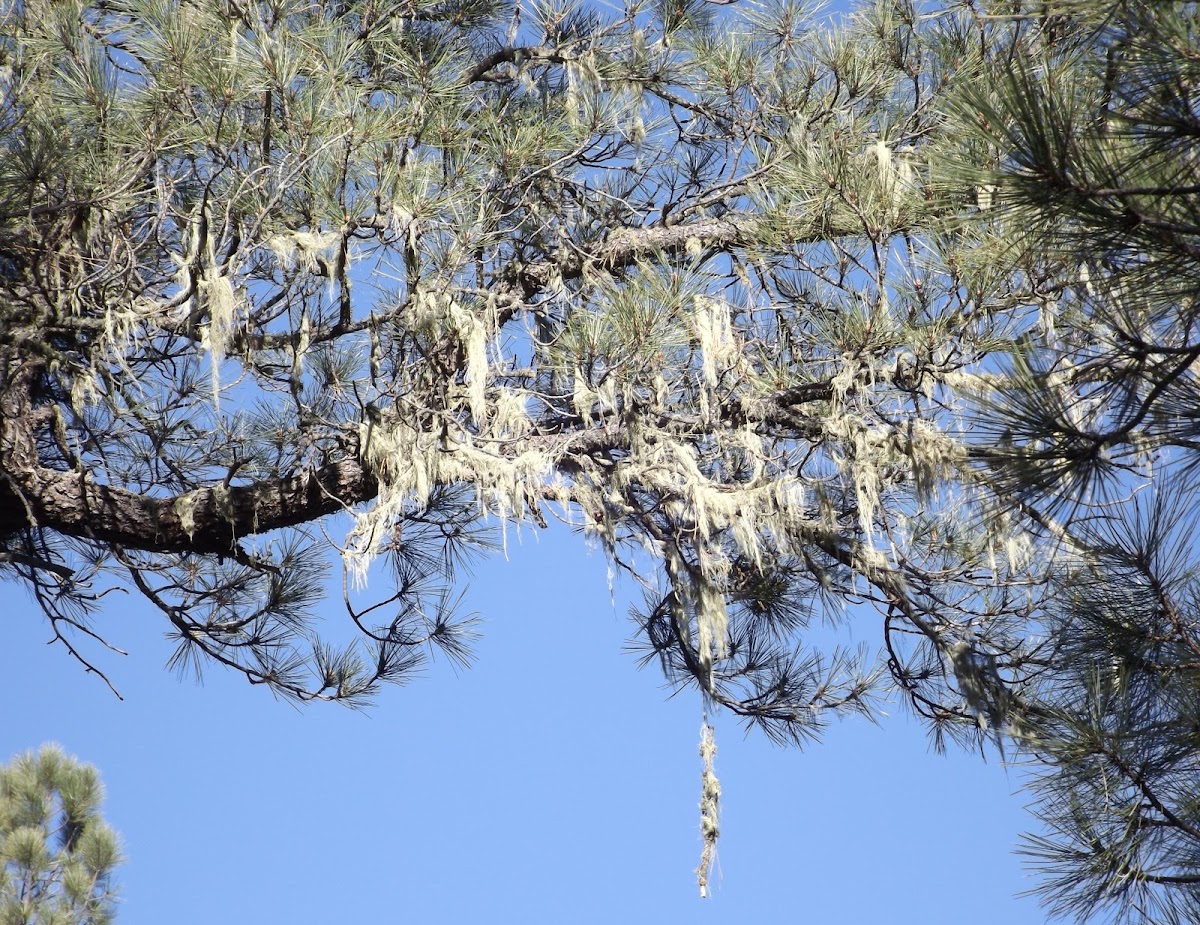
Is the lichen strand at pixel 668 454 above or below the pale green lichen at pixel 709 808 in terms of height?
above

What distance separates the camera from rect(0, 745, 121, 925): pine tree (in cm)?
499

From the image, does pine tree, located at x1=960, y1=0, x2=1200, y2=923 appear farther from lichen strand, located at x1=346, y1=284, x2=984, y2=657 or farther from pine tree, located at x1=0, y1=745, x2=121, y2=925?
pine tree, located at x1=0, y1=745, x2=121, y2=925

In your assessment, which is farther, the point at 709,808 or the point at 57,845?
the point at 57,845

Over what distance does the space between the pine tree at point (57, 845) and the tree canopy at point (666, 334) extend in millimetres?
2630

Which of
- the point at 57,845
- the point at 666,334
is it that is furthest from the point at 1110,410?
the point at 57,845

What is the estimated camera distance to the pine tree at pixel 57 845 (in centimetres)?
499

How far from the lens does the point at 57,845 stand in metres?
5.20

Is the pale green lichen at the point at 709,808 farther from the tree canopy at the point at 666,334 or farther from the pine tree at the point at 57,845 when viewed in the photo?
the pine tree at the point at 57,845

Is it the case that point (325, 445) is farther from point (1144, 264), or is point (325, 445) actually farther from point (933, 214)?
point (1144, 264)

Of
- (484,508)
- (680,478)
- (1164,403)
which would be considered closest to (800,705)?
(680,478)

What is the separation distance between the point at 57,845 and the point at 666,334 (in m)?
4.19

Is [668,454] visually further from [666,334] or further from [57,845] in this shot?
[57,845]

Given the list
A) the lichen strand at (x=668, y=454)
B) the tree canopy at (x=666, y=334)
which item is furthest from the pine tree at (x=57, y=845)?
the lichen strand at (x=668, y=454)

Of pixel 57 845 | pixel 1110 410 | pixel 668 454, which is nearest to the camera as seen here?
pixel 1110 410
